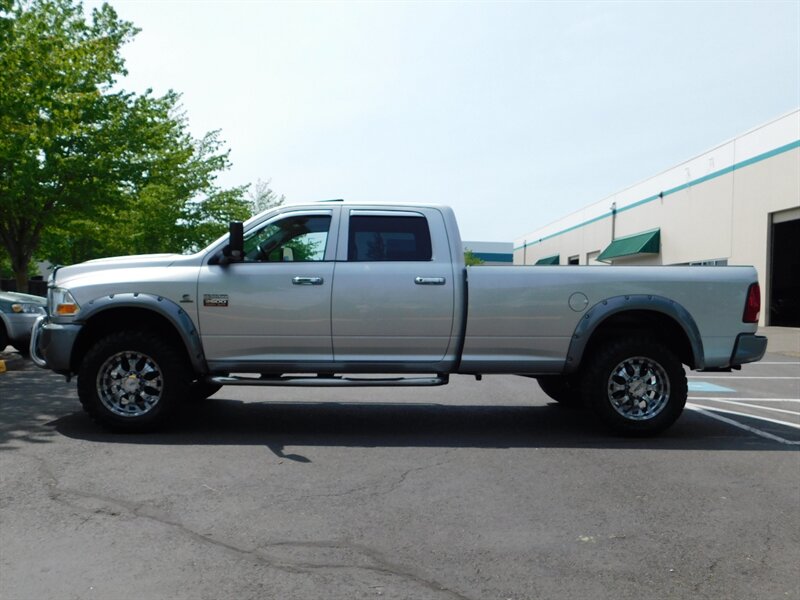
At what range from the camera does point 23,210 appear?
64.2ft

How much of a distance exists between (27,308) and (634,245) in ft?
92.1

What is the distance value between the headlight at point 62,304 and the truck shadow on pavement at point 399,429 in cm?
112

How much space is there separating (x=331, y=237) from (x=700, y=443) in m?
4.03

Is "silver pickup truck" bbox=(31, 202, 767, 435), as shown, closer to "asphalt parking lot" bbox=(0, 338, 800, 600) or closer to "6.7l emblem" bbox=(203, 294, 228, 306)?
"6.7l emblem" bbox=(203, 294, 228, 306)

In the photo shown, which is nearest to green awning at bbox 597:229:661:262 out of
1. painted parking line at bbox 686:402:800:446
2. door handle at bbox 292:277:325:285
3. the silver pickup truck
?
painted parking line at bbox 686:402:800:446

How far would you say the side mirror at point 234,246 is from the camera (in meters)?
6.43

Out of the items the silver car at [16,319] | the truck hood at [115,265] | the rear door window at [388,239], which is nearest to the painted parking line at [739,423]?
the rear door window at [388,239]

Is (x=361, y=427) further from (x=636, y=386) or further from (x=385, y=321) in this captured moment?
(x=636, y=386)

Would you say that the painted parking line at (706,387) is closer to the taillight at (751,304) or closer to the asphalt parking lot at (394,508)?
the asphalt parking lot at (394,508)

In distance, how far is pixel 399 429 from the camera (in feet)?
22.8

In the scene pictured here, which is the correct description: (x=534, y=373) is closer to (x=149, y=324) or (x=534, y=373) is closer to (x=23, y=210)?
(x=149, y=324)

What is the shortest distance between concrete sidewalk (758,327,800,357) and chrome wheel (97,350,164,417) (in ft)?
50.3

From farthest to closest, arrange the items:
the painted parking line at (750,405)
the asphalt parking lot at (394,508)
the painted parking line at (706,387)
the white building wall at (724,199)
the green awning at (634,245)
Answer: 1. the green awning at (634,245)
2. the white building wall at (724,199)
3. the painted parking line at (706,387)
4. the painted parking line at (750,405)
5. the asphalt parking lot at (394,508)

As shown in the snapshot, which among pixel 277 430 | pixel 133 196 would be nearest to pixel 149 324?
pixel 277 430
